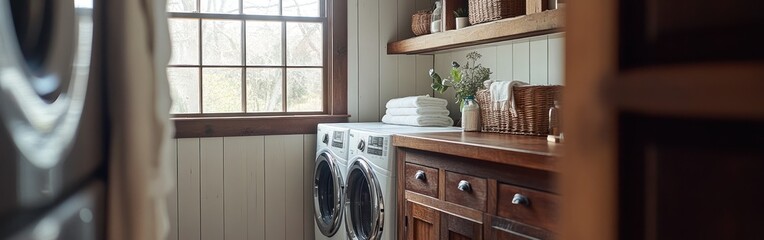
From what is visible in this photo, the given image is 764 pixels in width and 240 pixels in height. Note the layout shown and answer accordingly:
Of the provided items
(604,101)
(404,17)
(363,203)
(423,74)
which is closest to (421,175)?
(363,203)

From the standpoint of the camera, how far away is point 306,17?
4020mm

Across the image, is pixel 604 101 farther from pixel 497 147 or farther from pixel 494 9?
pixel 494 9

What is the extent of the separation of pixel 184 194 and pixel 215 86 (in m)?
0.65

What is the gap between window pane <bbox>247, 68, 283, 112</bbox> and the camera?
3914 millimetres

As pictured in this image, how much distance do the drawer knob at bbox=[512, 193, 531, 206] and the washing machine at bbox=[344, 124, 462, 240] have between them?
0.87m

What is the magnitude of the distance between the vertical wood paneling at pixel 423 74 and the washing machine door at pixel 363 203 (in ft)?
3.75

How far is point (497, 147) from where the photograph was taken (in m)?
2.16

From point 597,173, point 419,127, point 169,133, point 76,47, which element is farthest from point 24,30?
point 419,127

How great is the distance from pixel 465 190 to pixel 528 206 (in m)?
0.38

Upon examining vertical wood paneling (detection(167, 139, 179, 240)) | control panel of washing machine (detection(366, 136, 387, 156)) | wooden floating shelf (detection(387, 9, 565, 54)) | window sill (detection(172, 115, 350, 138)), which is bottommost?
vertical wood paneling (detection(167, 139, 179, 240))

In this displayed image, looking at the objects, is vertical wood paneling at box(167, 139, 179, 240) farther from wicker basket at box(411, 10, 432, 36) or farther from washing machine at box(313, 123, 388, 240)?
wicker basket at box(411, 10, 432, 36)

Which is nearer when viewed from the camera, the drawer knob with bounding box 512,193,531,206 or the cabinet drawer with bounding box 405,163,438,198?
the drawer knob with bounding box 512,193,531,206

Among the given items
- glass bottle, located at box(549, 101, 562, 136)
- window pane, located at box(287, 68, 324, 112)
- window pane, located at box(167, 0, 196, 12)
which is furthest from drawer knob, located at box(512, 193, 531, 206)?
window pane, located at box(167, 0, 196, 12)


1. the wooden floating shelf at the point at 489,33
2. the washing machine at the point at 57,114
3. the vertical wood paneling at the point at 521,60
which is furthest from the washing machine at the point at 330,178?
the washing machine at the point at 57,114
